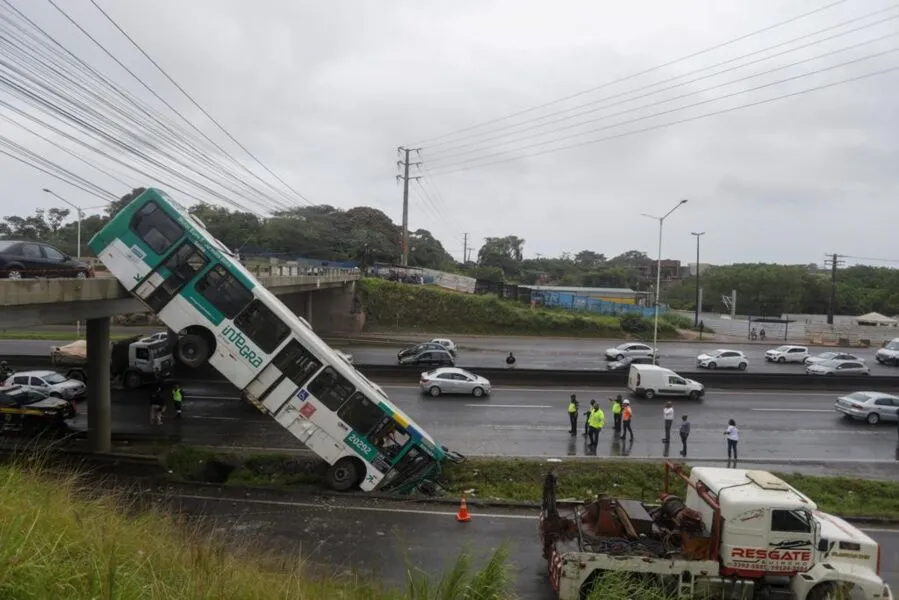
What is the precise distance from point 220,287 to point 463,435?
32.3 ft

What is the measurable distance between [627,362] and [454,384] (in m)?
13.2

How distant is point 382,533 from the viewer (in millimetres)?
12039

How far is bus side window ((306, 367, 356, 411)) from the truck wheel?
15679 millimetres

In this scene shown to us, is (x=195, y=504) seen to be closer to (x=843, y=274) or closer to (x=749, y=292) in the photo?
(x=749, y=292)

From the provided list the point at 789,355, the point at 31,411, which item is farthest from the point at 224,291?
the point at 789,355

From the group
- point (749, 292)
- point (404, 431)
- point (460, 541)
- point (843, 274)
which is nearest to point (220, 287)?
point (404, 431)

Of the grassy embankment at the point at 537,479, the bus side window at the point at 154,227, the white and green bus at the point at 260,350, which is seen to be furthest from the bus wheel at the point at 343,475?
the bus side window at the point at 154,227

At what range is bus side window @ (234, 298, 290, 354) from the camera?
15.1 m

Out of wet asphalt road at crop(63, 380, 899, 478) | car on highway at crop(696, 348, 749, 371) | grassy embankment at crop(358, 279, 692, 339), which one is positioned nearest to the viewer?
wet asphalt road at crop(63, 380, 899, 478)

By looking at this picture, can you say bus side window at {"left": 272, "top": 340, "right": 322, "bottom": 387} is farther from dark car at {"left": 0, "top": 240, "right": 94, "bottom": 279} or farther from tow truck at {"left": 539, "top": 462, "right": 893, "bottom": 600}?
tow truck at {"left": 539, "top": 462, "right": 893, "bottom": 600}

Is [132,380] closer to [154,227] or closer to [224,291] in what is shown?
[154,227]

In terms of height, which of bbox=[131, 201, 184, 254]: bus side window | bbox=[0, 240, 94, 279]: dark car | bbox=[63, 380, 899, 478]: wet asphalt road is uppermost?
bbox=[131, 201, 184, 254]: bus side window

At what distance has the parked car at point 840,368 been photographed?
34.6m

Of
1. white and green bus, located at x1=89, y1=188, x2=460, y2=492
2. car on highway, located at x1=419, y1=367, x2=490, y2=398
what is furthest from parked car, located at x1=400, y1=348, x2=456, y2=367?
white and green bus, located at x1=89, y1=188, x2=460, y2=492
